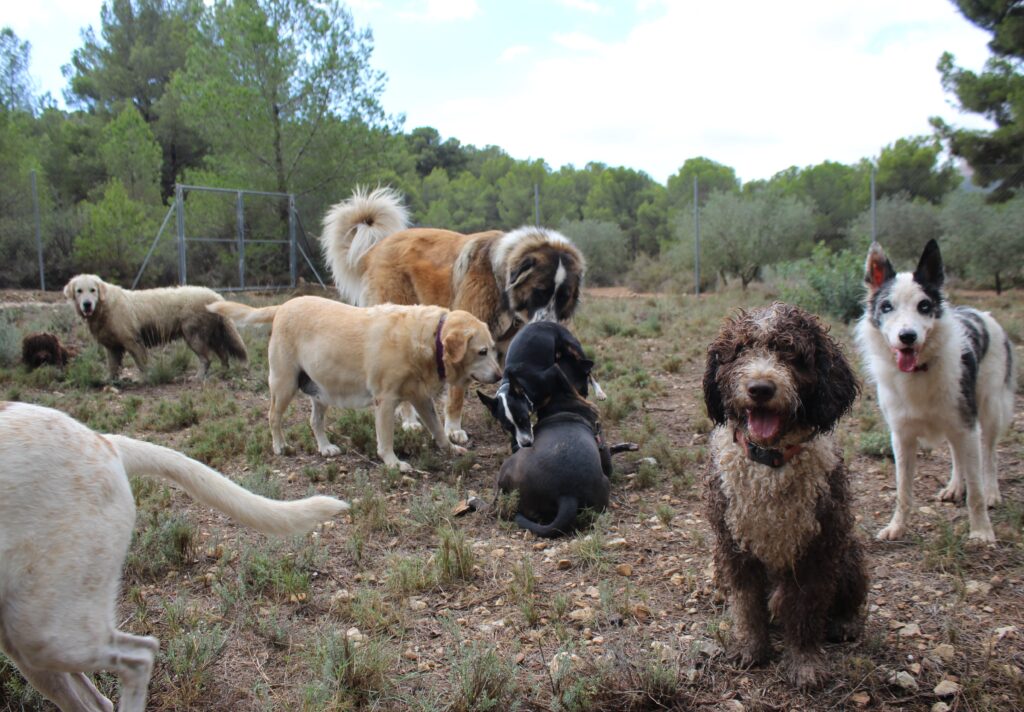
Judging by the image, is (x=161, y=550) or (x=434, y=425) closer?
(x=161, y=550)

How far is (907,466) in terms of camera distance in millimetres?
4121

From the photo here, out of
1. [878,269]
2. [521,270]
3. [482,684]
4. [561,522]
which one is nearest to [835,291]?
[521,270]

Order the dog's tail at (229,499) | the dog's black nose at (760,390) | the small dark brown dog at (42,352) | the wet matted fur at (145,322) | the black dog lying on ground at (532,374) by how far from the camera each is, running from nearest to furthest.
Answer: the dog's black nose at (760,390)
the dog's tail at (229,499)
the black dog lying on ground at (532,374)
the small dark brown dog at (42,352)
the wet matted fur at (145,322)

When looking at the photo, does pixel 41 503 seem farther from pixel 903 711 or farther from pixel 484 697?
pixel 903 711

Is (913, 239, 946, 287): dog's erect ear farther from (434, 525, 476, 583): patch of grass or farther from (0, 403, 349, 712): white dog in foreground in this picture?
(0, 403, 349, 712): white dog in foreground

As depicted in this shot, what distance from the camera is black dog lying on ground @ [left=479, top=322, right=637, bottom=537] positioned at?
4457 millimetres

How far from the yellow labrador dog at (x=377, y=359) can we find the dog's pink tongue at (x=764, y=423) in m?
3.14

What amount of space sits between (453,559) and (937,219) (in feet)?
69.5

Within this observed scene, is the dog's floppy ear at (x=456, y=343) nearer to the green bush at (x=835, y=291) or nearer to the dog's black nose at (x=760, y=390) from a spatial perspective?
the dog's black nose at (x=760, y=390)

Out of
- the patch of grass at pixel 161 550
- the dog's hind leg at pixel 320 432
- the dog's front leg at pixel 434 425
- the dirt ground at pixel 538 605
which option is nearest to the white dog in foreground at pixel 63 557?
the dirt ground at pixel 538 605

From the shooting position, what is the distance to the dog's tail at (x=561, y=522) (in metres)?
4.34

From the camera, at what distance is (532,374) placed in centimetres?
541

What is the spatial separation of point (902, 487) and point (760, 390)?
6.91ft

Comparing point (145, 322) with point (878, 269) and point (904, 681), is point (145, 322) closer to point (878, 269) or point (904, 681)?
point (878, 269)
